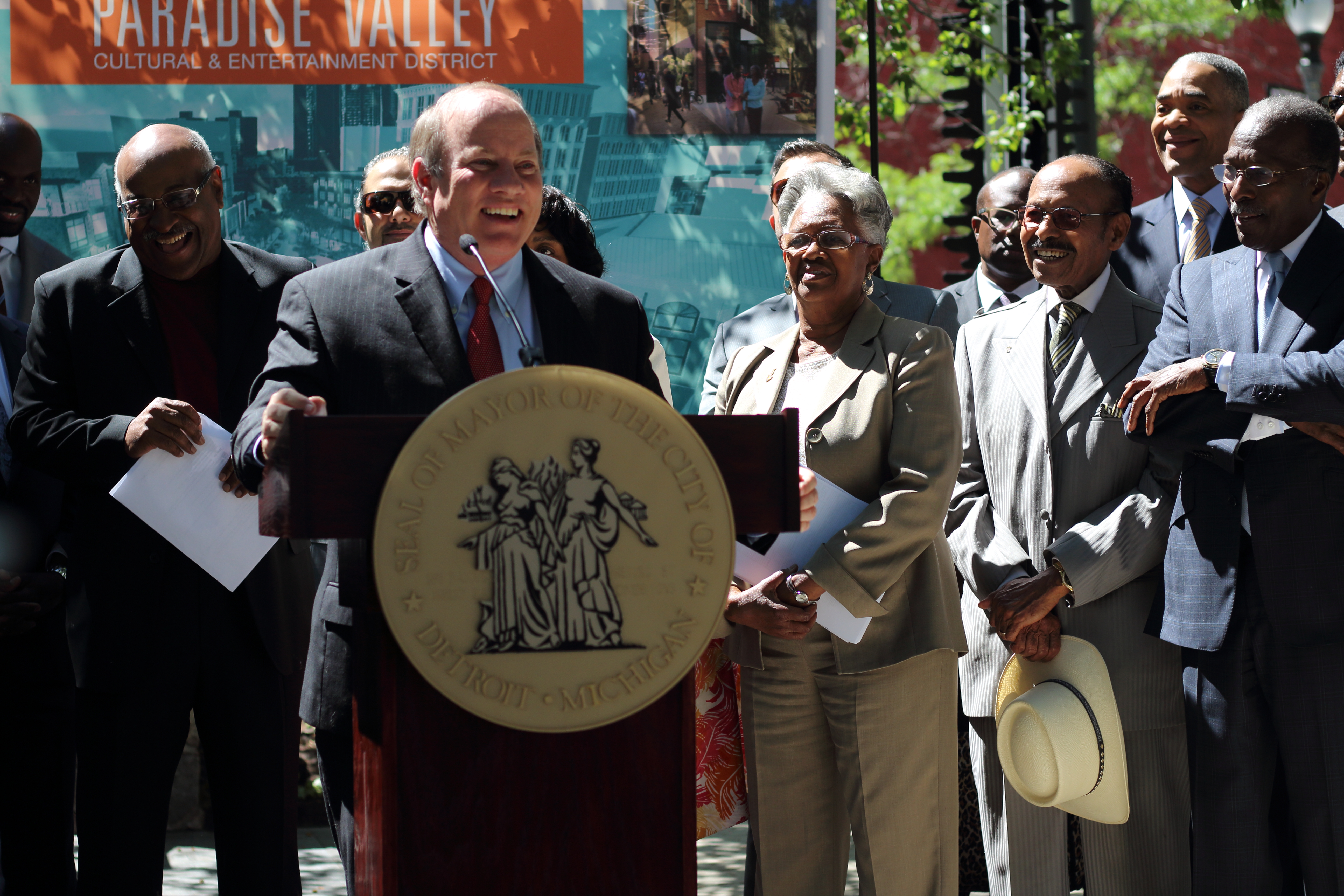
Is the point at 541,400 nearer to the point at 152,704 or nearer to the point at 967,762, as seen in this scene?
the point at 152,704

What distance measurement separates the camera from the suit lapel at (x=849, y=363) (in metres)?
3.32

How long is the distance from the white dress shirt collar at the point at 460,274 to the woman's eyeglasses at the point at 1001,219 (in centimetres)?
251

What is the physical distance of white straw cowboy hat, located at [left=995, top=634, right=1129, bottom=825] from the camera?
10.7 feet

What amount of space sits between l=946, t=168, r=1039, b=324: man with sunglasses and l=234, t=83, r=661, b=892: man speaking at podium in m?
2.33

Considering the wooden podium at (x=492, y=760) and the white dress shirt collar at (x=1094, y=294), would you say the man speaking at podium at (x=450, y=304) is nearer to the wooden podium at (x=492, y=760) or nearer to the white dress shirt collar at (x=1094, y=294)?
the wooden podium at (x=492, y=760)

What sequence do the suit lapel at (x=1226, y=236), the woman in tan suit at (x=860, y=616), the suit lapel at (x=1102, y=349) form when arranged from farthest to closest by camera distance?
the suit lapel at (x=1226, y=236) < the suit lapel at (x=1102, y=349) < the woman in tan suit at (x=860, y=616)

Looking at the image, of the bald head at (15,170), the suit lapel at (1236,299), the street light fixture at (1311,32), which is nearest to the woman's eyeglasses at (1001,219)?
the suit lapel at (1236,299)

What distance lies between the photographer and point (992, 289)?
185 inches

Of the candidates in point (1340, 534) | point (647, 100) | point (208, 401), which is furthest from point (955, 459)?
point (647, 100)

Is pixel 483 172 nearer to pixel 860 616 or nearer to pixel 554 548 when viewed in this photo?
pixel 554 548

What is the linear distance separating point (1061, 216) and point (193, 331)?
2.29 meters

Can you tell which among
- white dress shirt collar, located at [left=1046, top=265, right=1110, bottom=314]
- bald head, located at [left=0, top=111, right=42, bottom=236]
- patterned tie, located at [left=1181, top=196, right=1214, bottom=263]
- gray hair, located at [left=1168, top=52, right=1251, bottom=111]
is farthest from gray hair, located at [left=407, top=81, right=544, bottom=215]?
gray hair, located at [left=1168, top=52, right=1251, bottom=111]

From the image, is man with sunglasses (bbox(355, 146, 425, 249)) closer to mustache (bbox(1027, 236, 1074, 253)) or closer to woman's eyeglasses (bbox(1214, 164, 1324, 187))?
mustache (bbox(1027, 236, 1074, 253))

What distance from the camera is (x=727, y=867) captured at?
5.13 metres
